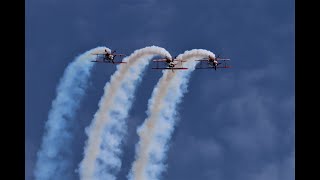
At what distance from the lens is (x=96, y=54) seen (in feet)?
492
